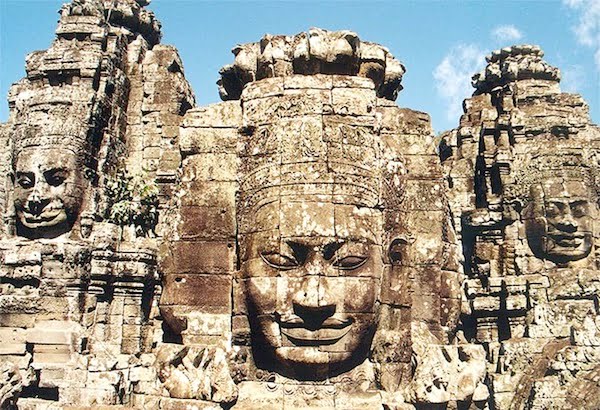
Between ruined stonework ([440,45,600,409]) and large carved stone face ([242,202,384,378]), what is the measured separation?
781 cm

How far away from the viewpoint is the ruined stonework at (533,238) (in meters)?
12.7

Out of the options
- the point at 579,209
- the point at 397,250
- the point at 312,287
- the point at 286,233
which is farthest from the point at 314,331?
the point at 579,209

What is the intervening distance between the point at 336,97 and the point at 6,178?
11282 millimetres

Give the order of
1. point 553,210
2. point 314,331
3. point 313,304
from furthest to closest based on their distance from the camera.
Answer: point 553,210
point 314,331
point 313,304

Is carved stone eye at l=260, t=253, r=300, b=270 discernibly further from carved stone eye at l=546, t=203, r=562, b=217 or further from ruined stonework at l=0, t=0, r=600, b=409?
carved stone eye at l=546, t=203, r=562, b=217

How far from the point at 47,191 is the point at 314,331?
9577 mm

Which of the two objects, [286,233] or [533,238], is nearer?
[286,233]

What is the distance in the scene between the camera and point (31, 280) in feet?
41.4

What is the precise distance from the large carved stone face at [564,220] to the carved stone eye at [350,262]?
10269mm

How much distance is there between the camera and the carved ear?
20.1ft

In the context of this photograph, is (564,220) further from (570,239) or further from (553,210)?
(570,239)

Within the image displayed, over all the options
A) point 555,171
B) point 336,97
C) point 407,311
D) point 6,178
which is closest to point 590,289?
point 555,171

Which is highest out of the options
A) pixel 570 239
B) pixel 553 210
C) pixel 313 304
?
pixel 553 210

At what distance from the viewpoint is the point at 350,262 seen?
18.7 feet
